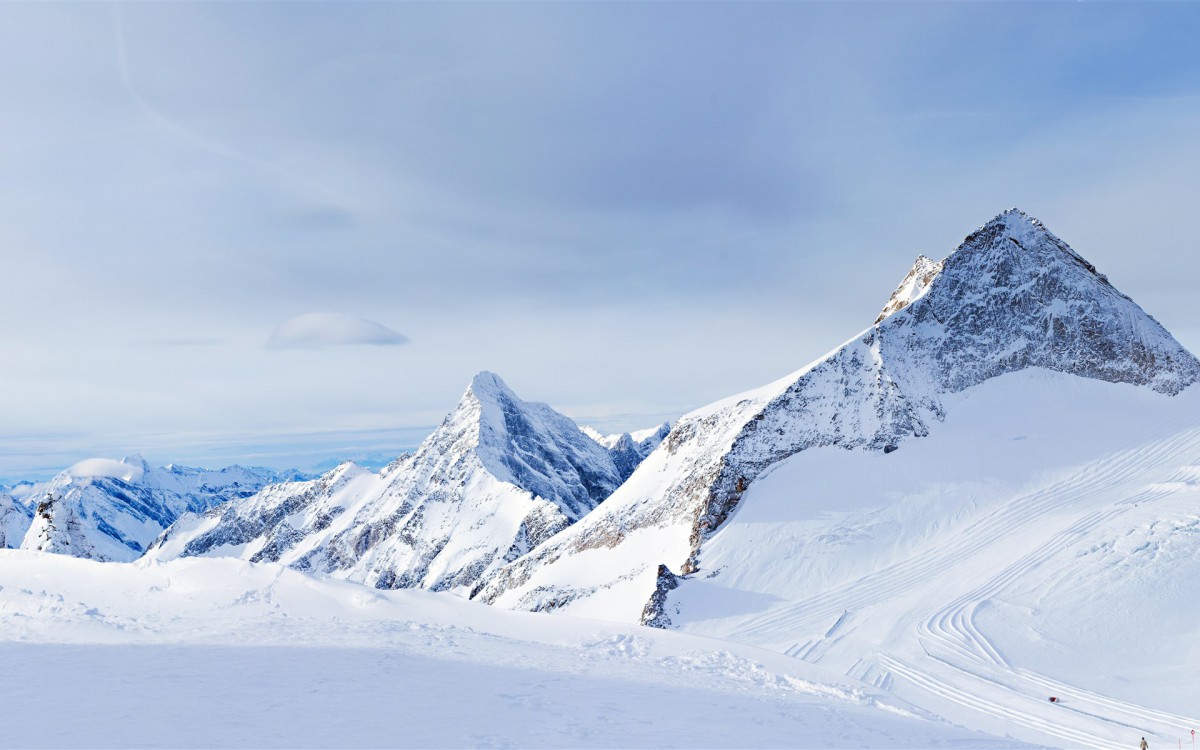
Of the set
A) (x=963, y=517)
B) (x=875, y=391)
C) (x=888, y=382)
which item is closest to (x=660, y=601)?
(x=963, y=517)

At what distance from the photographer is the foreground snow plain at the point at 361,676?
12328 millimetres

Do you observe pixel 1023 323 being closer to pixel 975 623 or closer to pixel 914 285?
pixel 914 285

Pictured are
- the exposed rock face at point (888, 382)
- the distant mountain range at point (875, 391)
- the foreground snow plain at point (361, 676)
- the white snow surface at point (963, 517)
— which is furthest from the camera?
the exposed rock face at point (888, 382)

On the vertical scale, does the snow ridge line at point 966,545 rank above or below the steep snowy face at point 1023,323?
below

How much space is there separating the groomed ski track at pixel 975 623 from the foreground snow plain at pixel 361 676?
51.9 feet

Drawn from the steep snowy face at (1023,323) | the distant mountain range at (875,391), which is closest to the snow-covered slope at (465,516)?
the distant mountain range at (875,391)

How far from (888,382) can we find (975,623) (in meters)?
31.0

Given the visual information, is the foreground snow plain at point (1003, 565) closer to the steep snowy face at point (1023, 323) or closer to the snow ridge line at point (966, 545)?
the snow ridge line at point (966, 545)

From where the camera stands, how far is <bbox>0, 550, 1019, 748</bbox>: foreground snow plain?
1233 cm

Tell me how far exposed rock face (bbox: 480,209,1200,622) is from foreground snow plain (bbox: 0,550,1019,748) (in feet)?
123

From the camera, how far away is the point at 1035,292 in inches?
3004

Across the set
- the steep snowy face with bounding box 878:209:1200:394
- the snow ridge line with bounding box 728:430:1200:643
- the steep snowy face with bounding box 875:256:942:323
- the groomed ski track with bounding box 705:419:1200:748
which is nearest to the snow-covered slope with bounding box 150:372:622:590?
the steep snowy face with bounding box 875:256:942:323

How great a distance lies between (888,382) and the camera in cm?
6725

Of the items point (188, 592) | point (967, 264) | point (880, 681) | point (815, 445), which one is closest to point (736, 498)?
point (815, 445)
